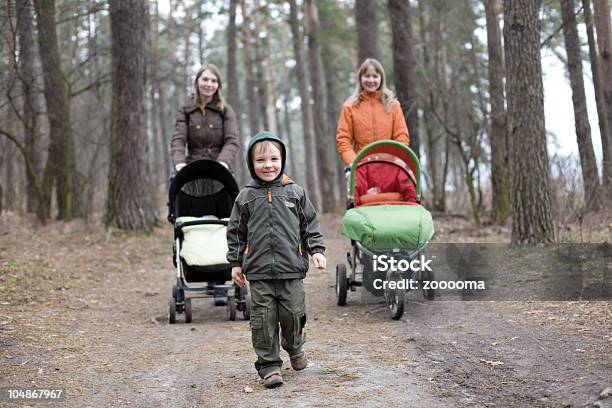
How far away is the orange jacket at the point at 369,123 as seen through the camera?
8.29 metres

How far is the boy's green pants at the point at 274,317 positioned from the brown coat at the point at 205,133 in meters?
3.28

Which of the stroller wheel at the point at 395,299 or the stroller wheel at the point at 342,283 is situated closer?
the stroller wheel at the point at 395,299

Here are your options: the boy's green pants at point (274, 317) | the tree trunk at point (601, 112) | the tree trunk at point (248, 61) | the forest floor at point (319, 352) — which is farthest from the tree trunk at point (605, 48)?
the tree trunk at point (248, 61)

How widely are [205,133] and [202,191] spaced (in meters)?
0.72

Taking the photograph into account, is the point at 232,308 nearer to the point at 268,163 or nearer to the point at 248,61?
the point at 268,163

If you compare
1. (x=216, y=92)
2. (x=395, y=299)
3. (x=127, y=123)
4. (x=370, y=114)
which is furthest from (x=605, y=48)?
(x=127, y=123)

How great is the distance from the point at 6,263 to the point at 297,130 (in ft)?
279

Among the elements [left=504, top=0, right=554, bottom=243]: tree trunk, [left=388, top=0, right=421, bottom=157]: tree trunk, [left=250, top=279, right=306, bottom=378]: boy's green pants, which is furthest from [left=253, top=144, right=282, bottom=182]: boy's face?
[left=388, top=0, right=421, bottom=157]: tree trunk

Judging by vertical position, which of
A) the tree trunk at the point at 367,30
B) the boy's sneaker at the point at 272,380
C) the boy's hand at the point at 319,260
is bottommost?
the boy's sneaker at the point at 272,380

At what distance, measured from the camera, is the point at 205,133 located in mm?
8164

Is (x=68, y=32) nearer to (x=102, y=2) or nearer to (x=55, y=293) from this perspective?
(x=102, y=2)

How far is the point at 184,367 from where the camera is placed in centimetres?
537

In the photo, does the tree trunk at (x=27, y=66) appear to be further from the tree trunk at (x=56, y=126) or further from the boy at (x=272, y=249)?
the boy at (x=272, y=249)

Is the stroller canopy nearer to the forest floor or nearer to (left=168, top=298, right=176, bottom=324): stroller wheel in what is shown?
(left=168, top=298, right=176, bottom=324): stroller wheel
